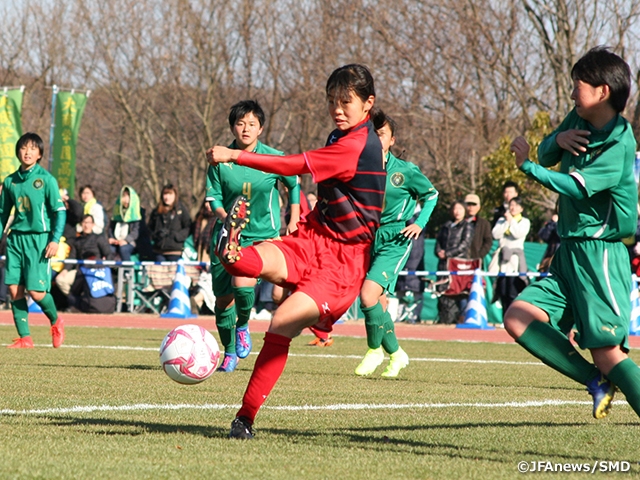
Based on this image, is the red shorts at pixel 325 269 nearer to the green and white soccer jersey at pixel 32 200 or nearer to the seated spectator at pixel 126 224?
the green and white soccer jersey at pixel 32 200

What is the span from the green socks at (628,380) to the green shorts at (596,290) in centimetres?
12

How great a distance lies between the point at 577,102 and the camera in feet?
17.1

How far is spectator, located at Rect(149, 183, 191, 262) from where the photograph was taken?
19875 mm

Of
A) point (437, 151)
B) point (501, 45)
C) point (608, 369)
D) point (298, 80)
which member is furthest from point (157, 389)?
point (298, 80)

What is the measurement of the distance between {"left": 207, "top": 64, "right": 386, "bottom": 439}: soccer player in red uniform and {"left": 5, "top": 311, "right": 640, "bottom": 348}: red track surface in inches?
384

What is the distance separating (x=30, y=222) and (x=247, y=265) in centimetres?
680

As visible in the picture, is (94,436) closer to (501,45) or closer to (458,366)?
(458,366)

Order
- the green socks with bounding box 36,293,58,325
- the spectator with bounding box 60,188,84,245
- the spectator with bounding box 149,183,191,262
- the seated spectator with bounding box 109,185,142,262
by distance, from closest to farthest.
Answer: the green socks with bounding box 36,293,58,325 < the spectator with bounding box 60,188,84,245 < the spectator with bounding box 149,183,191,262 < the seated spectator with bounding box 109,185,142,262

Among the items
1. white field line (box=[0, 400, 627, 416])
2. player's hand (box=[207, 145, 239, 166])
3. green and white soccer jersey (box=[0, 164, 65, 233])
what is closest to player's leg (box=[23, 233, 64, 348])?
green and white soccer jersey (box=[0, 164, 65, 233])

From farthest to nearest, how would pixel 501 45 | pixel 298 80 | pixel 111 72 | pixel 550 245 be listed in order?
pixel 111 72, pixel 298 80, pixel 501 45, pixel 550 245

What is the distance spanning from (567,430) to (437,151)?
23.7m

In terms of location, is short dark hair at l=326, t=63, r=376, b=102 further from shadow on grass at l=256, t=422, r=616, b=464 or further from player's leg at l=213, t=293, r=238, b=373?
player's leg at l=213, t=293, r=238, b=373

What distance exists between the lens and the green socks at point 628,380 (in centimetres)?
502

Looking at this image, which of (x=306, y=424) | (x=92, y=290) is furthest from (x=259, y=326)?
(x=306, y=424)
